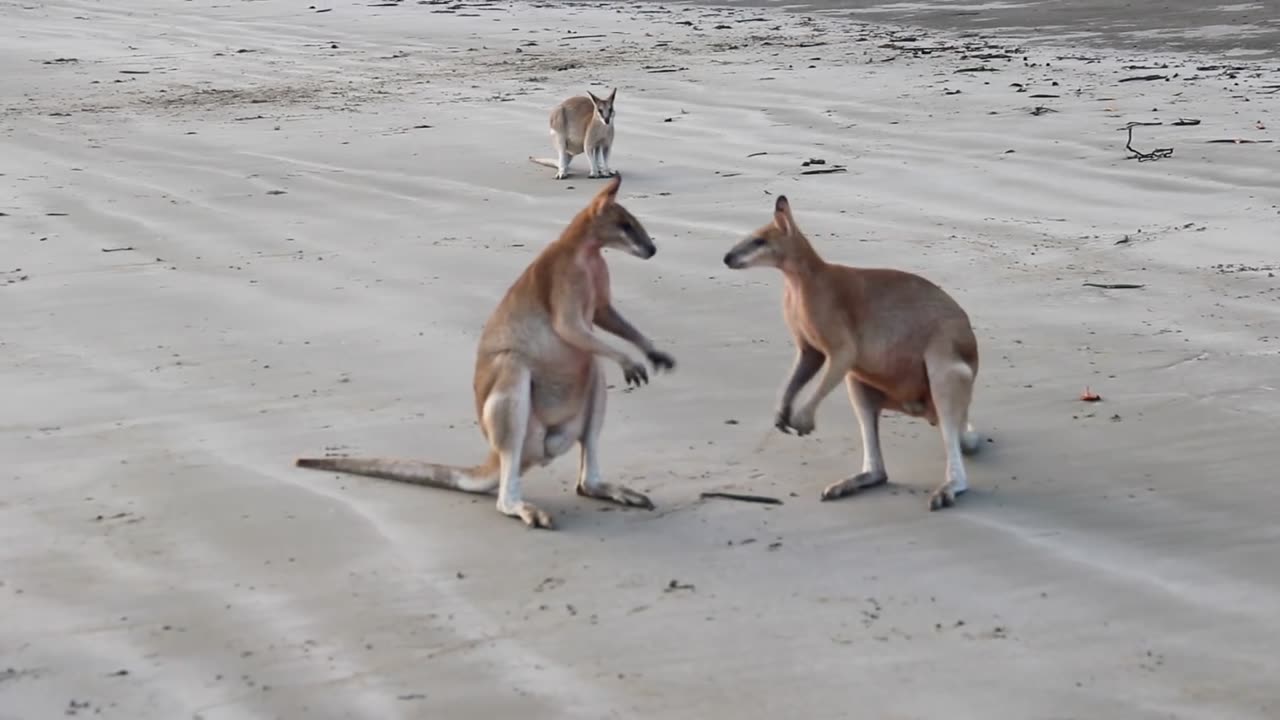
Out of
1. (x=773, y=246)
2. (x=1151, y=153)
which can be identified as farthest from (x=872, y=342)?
(x=1151, y=153)

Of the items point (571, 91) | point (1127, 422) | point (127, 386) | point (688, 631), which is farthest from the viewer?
point (571, 91)

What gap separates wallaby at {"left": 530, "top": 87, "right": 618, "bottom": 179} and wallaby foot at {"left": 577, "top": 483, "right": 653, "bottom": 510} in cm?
517

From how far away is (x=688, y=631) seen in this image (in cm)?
389

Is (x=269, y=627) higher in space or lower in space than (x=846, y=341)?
lower

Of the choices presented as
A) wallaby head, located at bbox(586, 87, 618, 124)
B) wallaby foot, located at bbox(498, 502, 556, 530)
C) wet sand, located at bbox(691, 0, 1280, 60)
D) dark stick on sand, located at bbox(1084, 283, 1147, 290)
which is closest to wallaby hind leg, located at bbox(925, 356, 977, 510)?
wallaby foot, located at bbox(498, 502, 556, 530)

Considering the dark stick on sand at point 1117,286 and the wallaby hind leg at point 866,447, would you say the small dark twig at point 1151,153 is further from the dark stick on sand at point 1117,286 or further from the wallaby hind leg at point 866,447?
the wallaby hind leg at point 866,447

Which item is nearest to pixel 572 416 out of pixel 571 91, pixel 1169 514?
pixel 1169 514

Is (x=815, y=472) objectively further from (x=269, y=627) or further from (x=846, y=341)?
(x=269, y=627)

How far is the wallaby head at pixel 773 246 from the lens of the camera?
16.0ft

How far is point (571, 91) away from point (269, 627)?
29.5 feet

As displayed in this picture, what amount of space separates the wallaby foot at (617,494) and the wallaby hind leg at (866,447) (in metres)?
0.44

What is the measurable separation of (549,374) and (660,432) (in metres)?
0.69

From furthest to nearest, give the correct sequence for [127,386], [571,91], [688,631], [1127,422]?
[571,91] < [127,386] < [1127,422] < [688,631]

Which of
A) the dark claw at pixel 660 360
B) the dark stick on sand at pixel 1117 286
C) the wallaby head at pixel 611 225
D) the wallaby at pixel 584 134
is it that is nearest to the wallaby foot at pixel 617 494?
the dark claw at pixel 660 360
